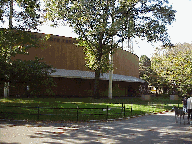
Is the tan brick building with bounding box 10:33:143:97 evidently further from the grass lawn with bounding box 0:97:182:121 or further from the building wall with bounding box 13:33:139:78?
the grass lawn with bounding box 0:97:182:121

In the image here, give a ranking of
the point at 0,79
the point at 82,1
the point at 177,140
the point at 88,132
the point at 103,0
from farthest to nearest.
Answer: the point at 103,0, the point at 82,1, the point at 0,79, the point at 88,132, the point at 177,140

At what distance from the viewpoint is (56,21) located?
90.8 feet

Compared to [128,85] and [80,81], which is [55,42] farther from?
[128,85]

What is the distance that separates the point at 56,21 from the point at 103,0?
19.3 ft

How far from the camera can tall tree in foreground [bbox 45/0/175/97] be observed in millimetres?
24812

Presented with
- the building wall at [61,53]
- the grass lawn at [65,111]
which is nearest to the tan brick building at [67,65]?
the building wall at [61,53]

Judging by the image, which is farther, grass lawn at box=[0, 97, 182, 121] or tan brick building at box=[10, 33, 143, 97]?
tan brick building at box=[10, 33, 143, 97]

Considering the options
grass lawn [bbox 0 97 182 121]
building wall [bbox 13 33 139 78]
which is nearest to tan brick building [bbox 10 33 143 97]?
building wall [bbox 13 33 139 78]

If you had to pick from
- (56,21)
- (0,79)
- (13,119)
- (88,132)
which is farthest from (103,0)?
(88,132)

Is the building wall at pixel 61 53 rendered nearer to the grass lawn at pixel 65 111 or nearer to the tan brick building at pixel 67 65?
the tan brick building at pixel 67 65

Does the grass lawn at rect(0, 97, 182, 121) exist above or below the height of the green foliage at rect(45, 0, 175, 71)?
below

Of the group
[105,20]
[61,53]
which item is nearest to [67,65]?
[61,53]

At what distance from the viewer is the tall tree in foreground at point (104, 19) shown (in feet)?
81.4

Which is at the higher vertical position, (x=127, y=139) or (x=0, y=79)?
(x=0, y=79)
